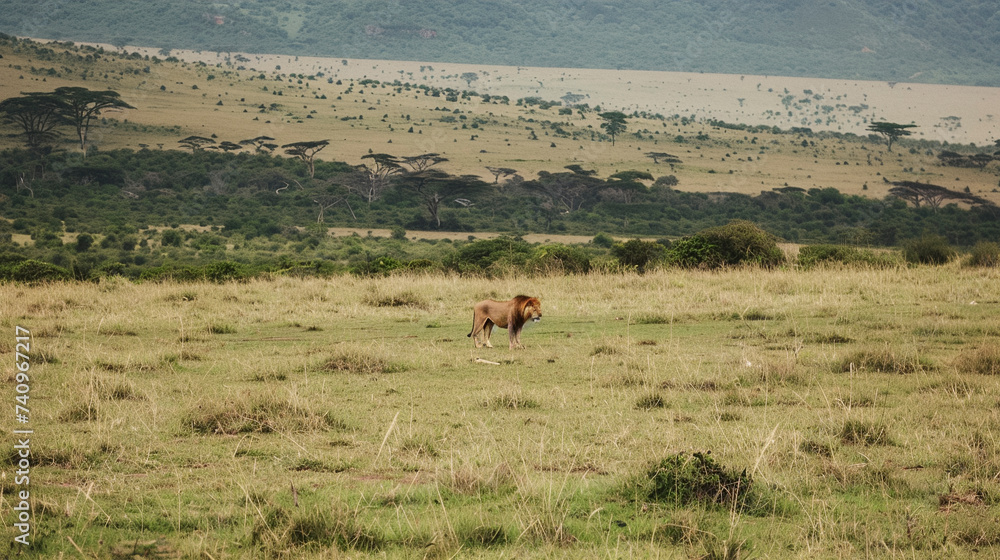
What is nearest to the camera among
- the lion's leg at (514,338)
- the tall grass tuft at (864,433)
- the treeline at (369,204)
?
the tall grass tuft at (864,433)

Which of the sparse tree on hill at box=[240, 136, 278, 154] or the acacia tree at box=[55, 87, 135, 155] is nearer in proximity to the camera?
the acacia tree at box=[55, 87, 135, 155]

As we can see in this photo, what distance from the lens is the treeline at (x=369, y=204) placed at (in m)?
62.4

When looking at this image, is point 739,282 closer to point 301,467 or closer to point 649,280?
point 649,280

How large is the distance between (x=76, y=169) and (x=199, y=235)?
918 inches

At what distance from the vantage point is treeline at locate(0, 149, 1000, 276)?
6241 centimetres

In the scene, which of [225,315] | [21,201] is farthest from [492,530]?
[21,201]

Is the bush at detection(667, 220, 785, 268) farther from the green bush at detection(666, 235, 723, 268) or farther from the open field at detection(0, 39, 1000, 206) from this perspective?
the open field at detection(0, 39, 1000, 206)

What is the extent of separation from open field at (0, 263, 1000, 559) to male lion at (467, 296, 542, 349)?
36 centimetres

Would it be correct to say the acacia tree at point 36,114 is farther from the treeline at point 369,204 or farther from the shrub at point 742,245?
the shrub at point 742,245

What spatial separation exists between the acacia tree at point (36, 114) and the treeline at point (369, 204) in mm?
2877

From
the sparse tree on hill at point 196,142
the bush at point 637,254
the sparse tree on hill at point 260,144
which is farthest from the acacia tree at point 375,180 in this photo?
the bush at point 637,254

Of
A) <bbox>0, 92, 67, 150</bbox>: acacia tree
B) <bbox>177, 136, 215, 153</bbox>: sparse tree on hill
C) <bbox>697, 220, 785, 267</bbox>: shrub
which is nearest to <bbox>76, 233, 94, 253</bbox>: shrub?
<bbox>0, 92, 67, 150</bbox>: acacia tree

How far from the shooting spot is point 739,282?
1972cm

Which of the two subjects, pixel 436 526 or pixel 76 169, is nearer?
pixel 436 526
